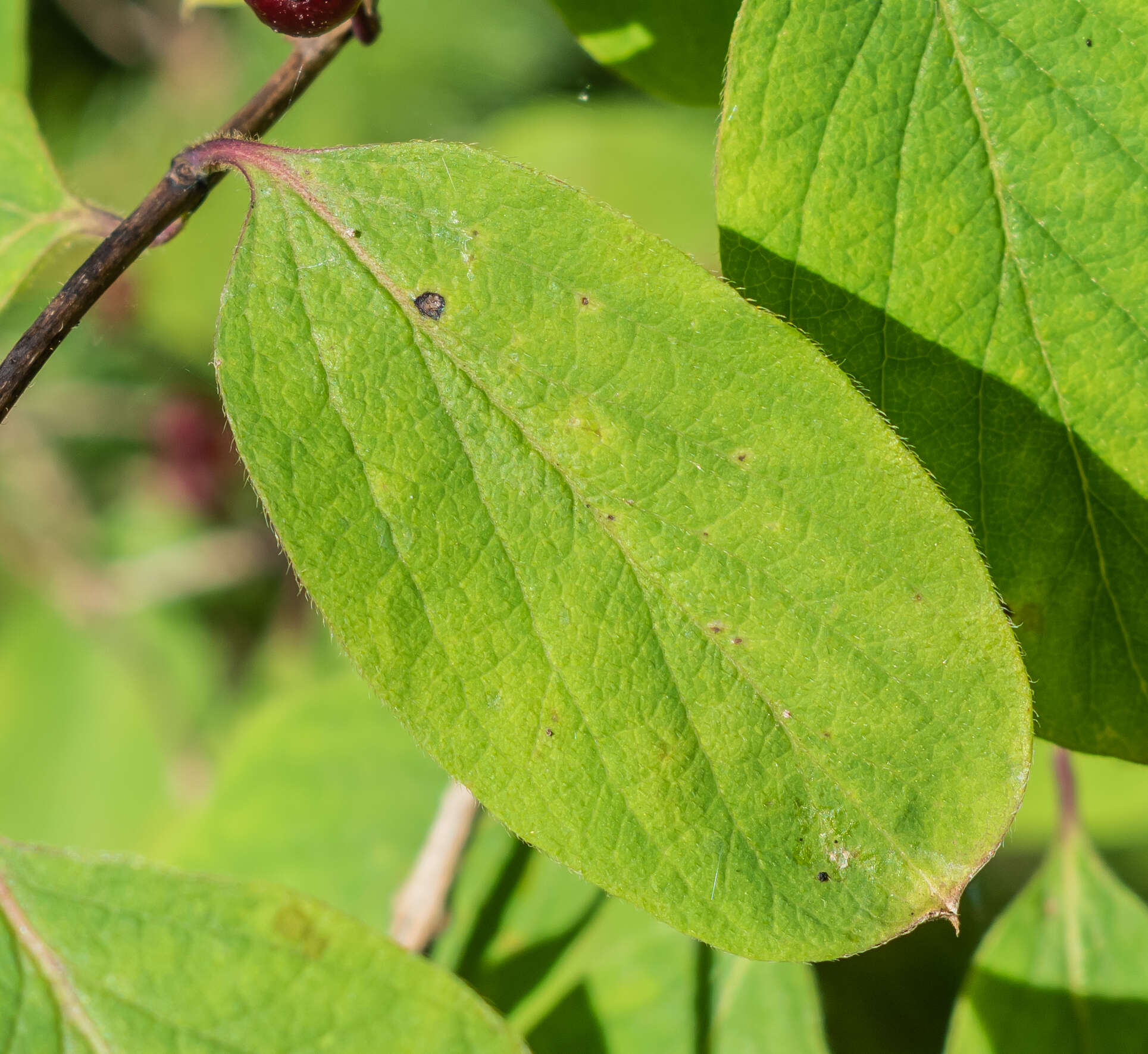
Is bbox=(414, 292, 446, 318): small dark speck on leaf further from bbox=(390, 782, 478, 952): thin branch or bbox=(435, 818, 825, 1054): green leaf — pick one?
bbox=(435, 818, 825, 1054): green leaf

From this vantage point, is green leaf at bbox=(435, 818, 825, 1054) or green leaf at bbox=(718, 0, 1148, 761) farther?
green leaf at bbox=(435, 818, 825, 1054)

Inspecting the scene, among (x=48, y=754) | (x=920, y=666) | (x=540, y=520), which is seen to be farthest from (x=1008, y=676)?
(x=48, y=754)

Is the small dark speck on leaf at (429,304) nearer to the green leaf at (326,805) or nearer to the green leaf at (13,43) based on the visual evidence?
the green leaf at (13,43)

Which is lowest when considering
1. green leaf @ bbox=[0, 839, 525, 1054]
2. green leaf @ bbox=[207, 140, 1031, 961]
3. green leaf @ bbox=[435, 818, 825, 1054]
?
green leaf @ bbox=[435, 818, 825, 1054]

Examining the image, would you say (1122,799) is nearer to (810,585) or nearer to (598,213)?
(810,585)

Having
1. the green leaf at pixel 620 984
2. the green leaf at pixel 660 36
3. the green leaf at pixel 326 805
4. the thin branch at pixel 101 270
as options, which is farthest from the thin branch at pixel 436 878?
the green leaf at pixel 660 36

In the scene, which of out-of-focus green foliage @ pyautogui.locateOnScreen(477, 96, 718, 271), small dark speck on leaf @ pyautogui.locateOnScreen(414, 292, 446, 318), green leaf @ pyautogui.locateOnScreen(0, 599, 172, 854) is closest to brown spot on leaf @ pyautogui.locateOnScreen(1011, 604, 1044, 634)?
small dark speck on leaf @ pyautogui.locateOnScreen(414, 292, 446, 318)

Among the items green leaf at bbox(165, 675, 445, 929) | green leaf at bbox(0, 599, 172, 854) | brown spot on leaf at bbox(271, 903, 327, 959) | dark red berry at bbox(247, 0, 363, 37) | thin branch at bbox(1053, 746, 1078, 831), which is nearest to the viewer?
dark red berry at bbox(247, 0, 363, 37)

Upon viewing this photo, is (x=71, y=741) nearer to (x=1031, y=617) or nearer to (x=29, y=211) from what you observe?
(x=29, y=211)

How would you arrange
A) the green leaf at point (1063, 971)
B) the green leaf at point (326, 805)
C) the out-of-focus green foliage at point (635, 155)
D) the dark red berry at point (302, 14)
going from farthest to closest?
the out-of-focus green foliage at point (635, 155)
the green leaf at point (326, 805)
the green leaf at point (1063, 971)
the dark red berry at point (302, 14)
